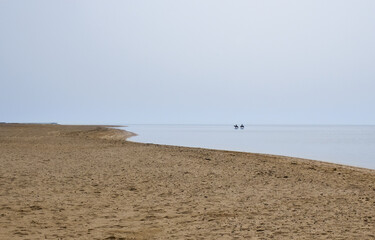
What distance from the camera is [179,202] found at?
11695 millimetres

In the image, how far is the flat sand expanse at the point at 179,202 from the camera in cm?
852

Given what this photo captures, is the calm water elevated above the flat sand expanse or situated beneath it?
situated beneath

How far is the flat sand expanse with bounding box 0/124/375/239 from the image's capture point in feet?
27.9

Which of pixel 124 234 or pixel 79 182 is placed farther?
pixel 79 182

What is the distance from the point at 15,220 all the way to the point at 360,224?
847cm

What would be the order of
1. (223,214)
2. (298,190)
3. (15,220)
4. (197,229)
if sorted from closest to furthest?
(197,229) → (15,220) → (223,214) → (298,190)

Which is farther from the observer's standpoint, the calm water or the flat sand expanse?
the calm water

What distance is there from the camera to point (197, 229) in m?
8.67

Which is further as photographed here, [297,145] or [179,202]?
[297,145]

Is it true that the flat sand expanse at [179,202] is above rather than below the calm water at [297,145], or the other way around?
above

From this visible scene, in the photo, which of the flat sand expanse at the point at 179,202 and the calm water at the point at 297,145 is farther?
the calm water at the point at 297,145

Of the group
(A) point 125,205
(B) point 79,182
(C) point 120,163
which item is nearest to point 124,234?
(A) point 125,205

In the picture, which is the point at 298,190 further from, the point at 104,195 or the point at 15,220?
the point at 15,220

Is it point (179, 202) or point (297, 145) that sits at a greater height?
point (179, 202)
